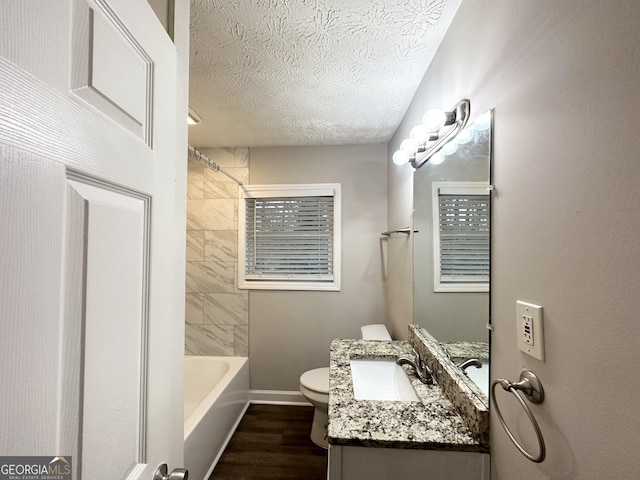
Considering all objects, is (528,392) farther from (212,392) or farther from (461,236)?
(212,392)

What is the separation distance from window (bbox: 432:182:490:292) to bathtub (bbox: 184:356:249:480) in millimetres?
1606

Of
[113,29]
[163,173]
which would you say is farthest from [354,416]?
[113,29]

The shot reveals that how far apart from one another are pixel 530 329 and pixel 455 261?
Result: 52 centimetres

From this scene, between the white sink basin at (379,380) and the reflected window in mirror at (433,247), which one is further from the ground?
the reflected window in mirror at (433,247)

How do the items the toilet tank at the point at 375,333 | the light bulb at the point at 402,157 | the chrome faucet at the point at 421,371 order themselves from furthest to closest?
1. the toilet tank at the point at 375,333
2. the light bulb at the point at 402,157
3. the chrome faucet at the point at 421,371

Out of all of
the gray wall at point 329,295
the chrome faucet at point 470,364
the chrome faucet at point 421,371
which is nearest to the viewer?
the chrome faucet at point 470,364

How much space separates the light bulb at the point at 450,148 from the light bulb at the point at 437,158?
0.04 metres

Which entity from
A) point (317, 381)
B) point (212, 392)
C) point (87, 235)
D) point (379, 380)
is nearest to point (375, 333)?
point (317, 381)

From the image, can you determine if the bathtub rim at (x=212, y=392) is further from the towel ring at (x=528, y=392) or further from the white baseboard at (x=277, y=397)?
the towel ring at (x=528, y=392)

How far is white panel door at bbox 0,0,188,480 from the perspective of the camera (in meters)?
0.33

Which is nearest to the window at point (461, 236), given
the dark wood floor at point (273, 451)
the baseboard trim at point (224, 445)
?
the dark wood floor at point (273, 451)

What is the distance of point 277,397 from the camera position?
104 inches

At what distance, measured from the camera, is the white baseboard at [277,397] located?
263 cm

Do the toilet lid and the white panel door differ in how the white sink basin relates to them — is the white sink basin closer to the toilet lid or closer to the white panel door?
the toilet lid
